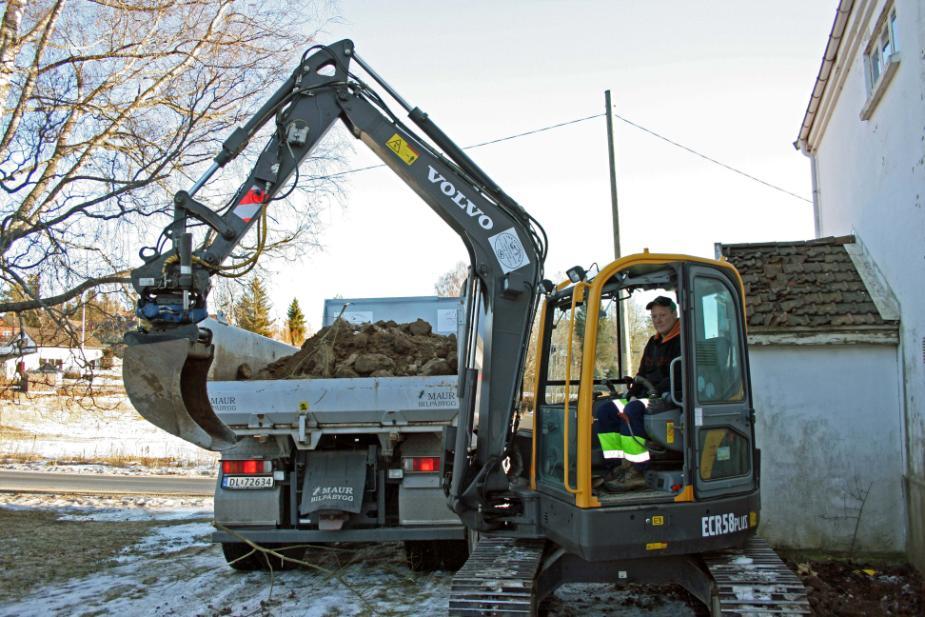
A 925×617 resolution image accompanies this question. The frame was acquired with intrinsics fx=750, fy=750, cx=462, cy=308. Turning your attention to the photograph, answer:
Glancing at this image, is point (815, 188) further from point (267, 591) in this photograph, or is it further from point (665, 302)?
point (267, 591)

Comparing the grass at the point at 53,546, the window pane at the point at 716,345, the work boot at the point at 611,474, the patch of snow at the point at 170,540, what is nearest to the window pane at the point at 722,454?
the window pane at the point at 716,345

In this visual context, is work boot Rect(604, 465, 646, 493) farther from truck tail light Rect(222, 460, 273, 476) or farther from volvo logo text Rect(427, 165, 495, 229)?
truck tail light Rect(222, 460, 273, 476)

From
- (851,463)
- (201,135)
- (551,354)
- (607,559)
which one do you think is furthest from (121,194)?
(851,463)

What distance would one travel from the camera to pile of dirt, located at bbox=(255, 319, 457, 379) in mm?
6922

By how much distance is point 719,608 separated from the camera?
401 cm

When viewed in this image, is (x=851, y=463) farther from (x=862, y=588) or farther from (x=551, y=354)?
(x=551, y=354)

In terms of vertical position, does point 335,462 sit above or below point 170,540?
above

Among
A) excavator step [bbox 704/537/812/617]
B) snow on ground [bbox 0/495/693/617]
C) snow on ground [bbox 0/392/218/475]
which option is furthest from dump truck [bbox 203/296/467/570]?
snow on ground [bbox 0/392/218/475]

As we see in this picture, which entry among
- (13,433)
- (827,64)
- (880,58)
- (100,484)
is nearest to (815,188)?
(827,64)

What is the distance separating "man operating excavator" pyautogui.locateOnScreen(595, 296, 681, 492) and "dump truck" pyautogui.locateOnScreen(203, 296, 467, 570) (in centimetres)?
196

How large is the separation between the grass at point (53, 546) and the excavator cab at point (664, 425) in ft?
15.9

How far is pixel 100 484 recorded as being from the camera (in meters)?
15.7

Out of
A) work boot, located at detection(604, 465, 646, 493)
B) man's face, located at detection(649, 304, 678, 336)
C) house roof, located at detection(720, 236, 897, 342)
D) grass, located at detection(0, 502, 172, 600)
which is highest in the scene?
house roof, located at detection(720, 236, 897, 342)

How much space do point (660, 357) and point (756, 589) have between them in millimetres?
1451
